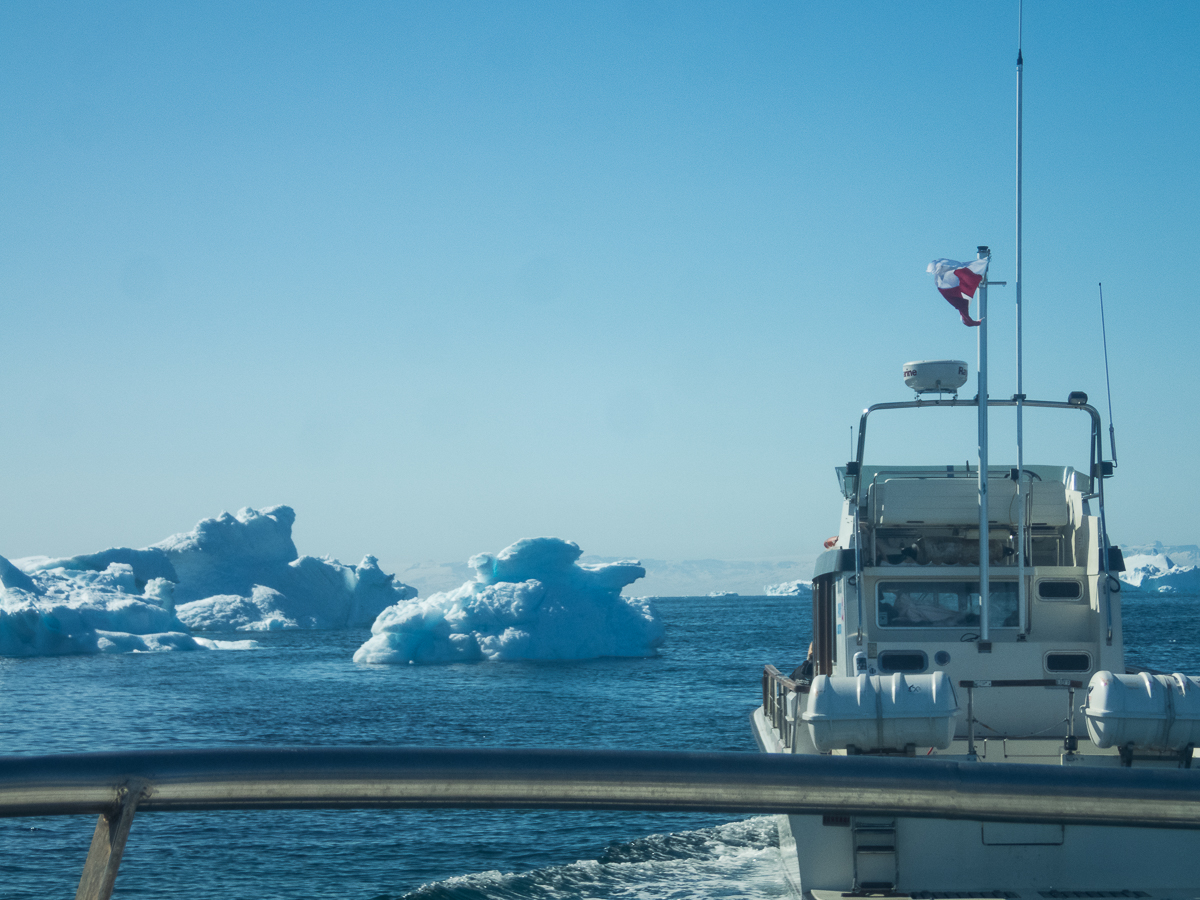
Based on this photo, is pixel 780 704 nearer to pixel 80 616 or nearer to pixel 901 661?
pixel 901 661

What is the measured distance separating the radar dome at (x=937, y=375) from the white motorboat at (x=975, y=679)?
0.02 metres

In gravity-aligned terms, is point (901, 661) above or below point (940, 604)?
below

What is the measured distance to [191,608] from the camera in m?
68.6

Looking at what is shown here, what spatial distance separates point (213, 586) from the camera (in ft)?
230

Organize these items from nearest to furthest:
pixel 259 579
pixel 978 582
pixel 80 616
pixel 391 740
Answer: pixel 978 582 → pixel 391 740 → pixel 80 616 → pixel 259 579

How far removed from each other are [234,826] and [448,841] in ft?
10.9

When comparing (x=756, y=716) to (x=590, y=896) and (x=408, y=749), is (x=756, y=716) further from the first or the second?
(x=408, y=749)

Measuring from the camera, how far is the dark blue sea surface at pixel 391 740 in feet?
41.9

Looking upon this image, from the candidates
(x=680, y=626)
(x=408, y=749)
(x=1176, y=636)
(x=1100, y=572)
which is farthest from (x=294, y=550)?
(x=408, y=749)

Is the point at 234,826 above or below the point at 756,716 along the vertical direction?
below

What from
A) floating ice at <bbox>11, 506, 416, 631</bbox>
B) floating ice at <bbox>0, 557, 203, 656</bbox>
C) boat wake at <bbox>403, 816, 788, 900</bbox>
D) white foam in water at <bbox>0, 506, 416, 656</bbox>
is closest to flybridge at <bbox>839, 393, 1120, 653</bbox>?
boat wake at <bbox>403, 816, 788, 900</bbox>

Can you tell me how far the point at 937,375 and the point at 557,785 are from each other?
901cm

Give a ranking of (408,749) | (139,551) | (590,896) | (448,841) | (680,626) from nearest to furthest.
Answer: (408,749) < (590,896) < (448,841) < (139,551) < (680,626)

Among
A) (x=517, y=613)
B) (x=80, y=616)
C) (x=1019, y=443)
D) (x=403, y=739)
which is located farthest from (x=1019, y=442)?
(x=80, y=616)
